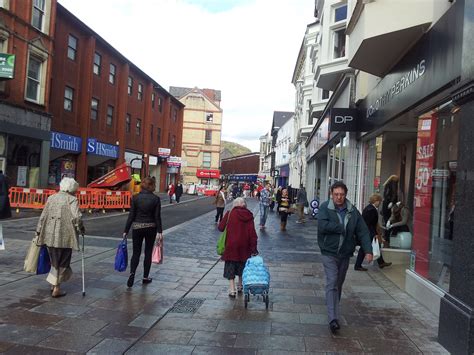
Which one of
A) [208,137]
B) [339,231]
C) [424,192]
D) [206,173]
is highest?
[208,137]

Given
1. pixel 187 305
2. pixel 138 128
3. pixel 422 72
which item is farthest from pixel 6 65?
pixel 138 128

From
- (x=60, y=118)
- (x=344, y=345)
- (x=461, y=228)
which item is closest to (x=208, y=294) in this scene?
(x=344, y=345)

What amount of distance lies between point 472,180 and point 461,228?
52 centimetres

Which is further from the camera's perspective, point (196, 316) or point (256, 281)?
point (256, 281)

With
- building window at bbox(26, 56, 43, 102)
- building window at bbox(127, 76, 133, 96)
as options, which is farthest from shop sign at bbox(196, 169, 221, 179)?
building window at bbox(26, 56, 43, 102)

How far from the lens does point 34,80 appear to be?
20234mm

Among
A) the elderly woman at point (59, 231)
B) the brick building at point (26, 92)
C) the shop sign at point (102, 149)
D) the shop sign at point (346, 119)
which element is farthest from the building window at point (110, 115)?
the elderly woman at point (59, 231)

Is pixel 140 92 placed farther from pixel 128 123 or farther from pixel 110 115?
pixel 110 115

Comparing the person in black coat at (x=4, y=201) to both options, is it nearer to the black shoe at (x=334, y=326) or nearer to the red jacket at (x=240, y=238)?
the red jacket at (x=240, y=238)

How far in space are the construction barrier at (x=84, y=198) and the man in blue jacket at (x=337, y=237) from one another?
45.9ft

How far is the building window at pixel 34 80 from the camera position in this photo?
1994cm

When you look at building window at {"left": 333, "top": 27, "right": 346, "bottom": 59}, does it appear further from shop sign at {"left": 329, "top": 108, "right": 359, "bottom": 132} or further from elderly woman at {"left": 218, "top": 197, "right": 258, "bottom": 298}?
elderly woman at {"left": 218, "top": 197, "right": 258, "bottom": 298}

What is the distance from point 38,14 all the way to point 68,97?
673 cm

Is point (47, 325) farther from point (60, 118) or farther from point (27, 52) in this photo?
point (60, 118)
